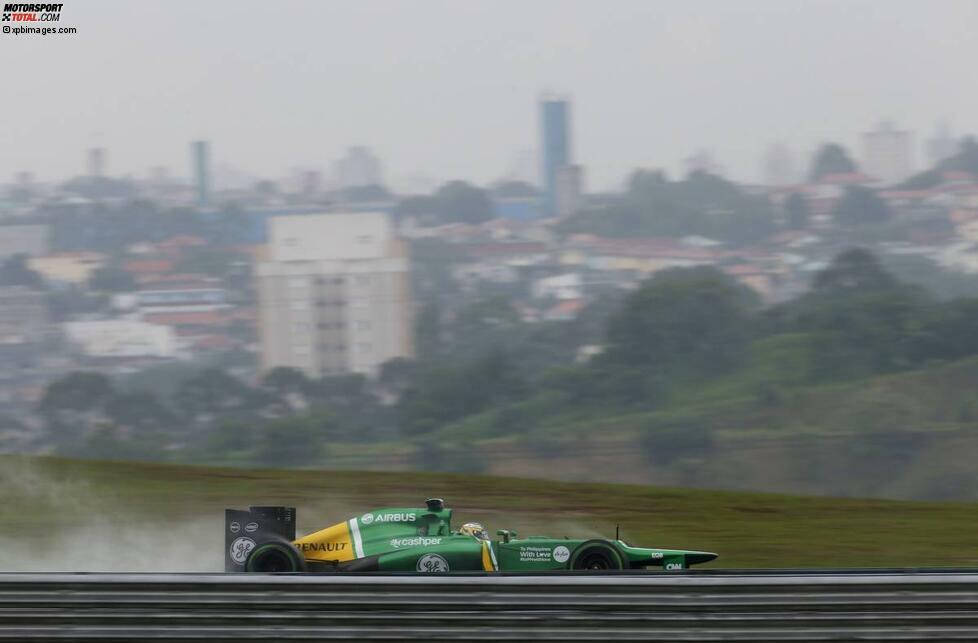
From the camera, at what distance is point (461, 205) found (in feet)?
249

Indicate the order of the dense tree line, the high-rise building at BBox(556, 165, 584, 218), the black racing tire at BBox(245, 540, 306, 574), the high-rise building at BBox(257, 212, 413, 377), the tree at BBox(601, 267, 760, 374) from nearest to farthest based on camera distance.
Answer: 1. the black racing tire at BBox(245, 540, 306, 574)
2. the dense tree line
3. the tree at BBox(601, 267, 760, 374)
4. the high-rise building at BBox(257, 212, 413, 377)
5. the high-rise building at BBox(556, 165, 584, 218)

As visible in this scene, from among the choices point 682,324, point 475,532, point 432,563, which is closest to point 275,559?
point 432,563

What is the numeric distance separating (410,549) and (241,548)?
5.37 ft

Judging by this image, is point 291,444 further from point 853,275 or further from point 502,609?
point 502,609

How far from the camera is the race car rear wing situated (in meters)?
11.1

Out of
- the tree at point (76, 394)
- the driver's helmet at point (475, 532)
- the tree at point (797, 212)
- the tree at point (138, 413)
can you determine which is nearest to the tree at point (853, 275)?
the tree at point (797, 212)

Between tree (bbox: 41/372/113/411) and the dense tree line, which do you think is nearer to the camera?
the dense tree line

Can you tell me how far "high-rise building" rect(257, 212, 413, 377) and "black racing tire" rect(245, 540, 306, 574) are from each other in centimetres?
4975

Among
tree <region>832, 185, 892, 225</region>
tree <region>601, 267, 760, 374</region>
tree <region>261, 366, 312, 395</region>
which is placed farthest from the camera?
tree <region>832, 185, 892, 225</region>

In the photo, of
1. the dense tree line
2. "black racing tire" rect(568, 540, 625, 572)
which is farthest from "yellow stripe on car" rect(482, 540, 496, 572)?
the dense tree line

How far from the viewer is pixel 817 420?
180 ft

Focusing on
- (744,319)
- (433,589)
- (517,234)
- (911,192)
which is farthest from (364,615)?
(911,192)

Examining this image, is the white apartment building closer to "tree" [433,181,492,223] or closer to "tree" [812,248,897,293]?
"tree" [433,181,492,223]

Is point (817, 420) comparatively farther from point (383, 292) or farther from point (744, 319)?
point (383, 292)
